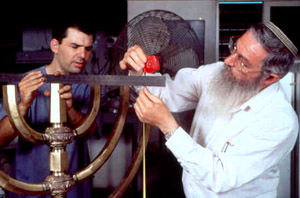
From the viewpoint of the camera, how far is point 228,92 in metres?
1.39

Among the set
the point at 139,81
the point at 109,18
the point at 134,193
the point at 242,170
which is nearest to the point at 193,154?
the point at 242,170

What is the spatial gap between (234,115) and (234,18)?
198 cm

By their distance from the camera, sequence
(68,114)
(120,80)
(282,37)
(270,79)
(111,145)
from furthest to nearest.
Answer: (270,79) < (282,37) < (68,114) < (111,145) < (120,80)

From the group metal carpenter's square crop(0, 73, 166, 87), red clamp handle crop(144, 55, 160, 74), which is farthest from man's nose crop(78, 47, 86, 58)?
metal carpenter's square crop(0, 73, 166, 87)

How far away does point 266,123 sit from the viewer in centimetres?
123

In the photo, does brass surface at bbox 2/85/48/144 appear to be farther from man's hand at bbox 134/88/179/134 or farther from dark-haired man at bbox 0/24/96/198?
man's hand at bbox 134/88/179/134

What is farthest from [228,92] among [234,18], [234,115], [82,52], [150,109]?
[234,18]

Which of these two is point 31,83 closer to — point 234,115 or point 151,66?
point 151,66

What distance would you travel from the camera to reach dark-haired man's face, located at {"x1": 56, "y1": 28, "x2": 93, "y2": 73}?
1479 mm

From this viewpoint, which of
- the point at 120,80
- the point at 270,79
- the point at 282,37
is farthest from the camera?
the point at 270,79

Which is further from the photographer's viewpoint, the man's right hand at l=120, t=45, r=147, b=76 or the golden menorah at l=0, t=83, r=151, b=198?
the man's right hand at l=120, t=45, r=147, b=76

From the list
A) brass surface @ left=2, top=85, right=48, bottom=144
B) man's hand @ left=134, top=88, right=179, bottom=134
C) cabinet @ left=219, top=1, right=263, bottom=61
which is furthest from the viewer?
cabinet @ left=219, top=1, right=263, bottom=61

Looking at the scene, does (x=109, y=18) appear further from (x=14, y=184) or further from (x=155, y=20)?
(x=14, y=184)

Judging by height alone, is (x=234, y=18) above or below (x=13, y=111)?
above
